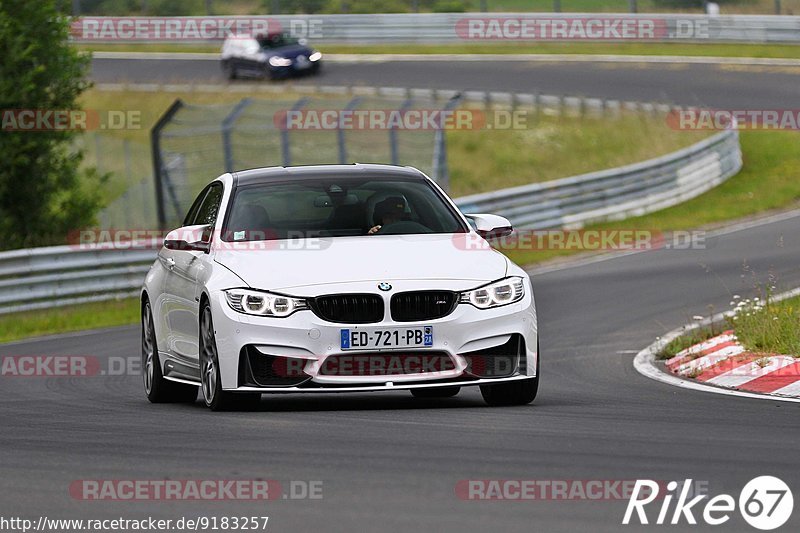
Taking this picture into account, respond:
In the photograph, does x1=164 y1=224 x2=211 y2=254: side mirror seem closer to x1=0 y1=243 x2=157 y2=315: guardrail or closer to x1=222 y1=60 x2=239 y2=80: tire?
x1=0 y1=243 x2=157 y2=315: guardrail

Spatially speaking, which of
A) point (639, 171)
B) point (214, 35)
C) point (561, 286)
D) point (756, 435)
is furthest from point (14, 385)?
point (214, 35)

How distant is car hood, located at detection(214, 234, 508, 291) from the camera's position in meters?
9.39

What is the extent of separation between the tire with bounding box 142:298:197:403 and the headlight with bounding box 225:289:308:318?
1965 millimetres

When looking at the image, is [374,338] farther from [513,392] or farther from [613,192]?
[613,192]

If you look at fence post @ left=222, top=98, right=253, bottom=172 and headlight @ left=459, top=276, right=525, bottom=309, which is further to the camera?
fence post @ left=222, top=98, right=253, bottom=172

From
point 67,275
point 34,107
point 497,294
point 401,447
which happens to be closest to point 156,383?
point 497,294

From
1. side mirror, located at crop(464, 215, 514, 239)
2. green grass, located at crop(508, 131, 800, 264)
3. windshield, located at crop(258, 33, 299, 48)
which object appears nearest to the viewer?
side mirror, located at crop(464, 215, 514, 239)

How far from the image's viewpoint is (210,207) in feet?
36.4

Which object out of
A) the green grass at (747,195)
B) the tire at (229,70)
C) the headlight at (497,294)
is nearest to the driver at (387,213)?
the headlight at (497,294)

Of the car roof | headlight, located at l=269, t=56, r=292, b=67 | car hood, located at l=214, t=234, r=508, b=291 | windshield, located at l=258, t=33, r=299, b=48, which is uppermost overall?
the car roof

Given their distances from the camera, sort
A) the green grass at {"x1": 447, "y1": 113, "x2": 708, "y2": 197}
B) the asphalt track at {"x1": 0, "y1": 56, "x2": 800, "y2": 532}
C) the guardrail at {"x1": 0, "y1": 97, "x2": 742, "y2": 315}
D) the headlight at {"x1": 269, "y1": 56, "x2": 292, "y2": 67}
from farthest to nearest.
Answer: the headlight at {"x1": 269, "y1": 56, "x2": 292, "y2": 67} → the green grass at {"x1": 447, "y1": 113, "x2": 708, "y2": 197} → the guardrail at {"x1": 0, "y1": 97, "x2": 742, "y2": 315} → the asphalt track at {"x1": 0, "y1": 56, "x2": 800, "y2": 532}

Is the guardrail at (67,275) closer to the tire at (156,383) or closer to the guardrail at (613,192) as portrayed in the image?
the guardrail at (613,192)

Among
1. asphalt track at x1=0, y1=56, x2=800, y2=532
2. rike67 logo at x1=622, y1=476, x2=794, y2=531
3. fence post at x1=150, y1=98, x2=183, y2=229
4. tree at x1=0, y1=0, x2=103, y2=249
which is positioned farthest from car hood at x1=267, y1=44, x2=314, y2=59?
rike67 logo at x1=622, y1=476, x2=794, y2=531

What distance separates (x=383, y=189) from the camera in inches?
418
